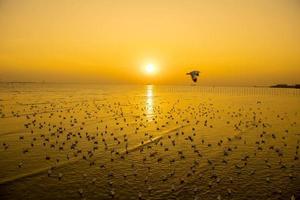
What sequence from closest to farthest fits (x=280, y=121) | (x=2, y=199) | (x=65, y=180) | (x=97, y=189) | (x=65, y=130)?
(x=2, y=199) < (x=97, y=189) < (x=65, y=180) < (x=65, y=130) < (x=280, y=121)

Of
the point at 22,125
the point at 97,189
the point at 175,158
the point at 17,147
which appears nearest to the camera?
the point at 97,189

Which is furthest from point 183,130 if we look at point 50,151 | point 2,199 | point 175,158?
point 2,199

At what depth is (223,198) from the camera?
60.6ft

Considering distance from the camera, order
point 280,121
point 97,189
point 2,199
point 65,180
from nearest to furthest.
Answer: point 2,199, point 97,189, point 65,180, point 280,121

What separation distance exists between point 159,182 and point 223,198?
4.24m

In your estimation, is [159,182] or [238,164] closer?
[159,182]

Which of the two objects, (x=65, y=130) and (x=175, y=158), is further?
(x=65, y=130)

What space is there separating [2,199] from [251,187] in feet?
48.0

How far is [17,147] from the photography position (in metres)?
28.7

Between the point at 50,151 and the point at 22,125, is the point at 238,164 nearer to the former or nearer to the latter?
the point at 50,151

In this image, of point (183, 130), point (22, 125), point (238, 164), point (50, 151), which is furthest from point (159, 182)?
point (22, 125)

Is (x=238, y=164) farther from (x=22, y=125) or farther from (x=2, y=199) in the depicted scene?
(x=22, y=125)

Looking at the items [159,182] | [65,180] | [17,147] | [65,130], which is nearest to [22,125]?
[65,130]

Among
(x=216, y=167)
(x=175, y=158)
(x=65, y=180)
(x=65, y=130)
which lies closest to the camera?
(x=65, y=180)
